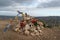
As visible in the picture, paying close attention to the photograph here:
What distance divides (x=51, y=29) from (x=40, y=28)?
26 centimetres

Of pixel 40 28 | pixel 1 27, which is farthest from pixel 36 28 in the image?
pixel 1 27

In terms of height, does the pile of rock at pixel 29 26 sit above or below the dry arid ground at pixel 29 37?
above

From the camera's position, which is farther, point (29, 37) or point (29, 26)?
point (29, 26)

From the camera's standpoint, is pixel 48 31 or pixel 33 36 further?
pixel 48 31

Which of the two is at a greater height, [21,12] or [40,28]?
[21,12]

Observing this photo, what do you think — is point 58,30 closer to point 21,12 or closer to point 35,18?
point 35,18

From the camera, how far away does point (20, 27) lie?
369cm

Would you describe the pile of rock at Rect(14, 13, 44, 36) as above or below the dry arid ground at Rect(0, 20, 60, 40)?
above

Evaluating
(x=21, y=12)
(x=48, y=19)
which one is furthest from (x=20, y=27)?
(x=48, y=19)

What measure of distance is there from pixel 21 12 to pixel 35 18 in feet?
1.15

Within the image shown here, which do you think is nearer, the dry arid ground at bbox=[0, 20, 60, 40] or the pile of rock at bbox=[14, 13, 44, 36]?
the dry arid ground at bbox=[0, 20, 60, 40]

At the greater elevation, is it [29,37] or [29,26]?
[29,26]

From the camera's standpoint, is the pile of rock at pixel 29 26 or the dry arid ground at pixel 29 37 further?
the pile of rock at pixel 29 26

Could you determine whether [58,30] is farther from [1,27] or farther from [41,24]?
[1,27]
